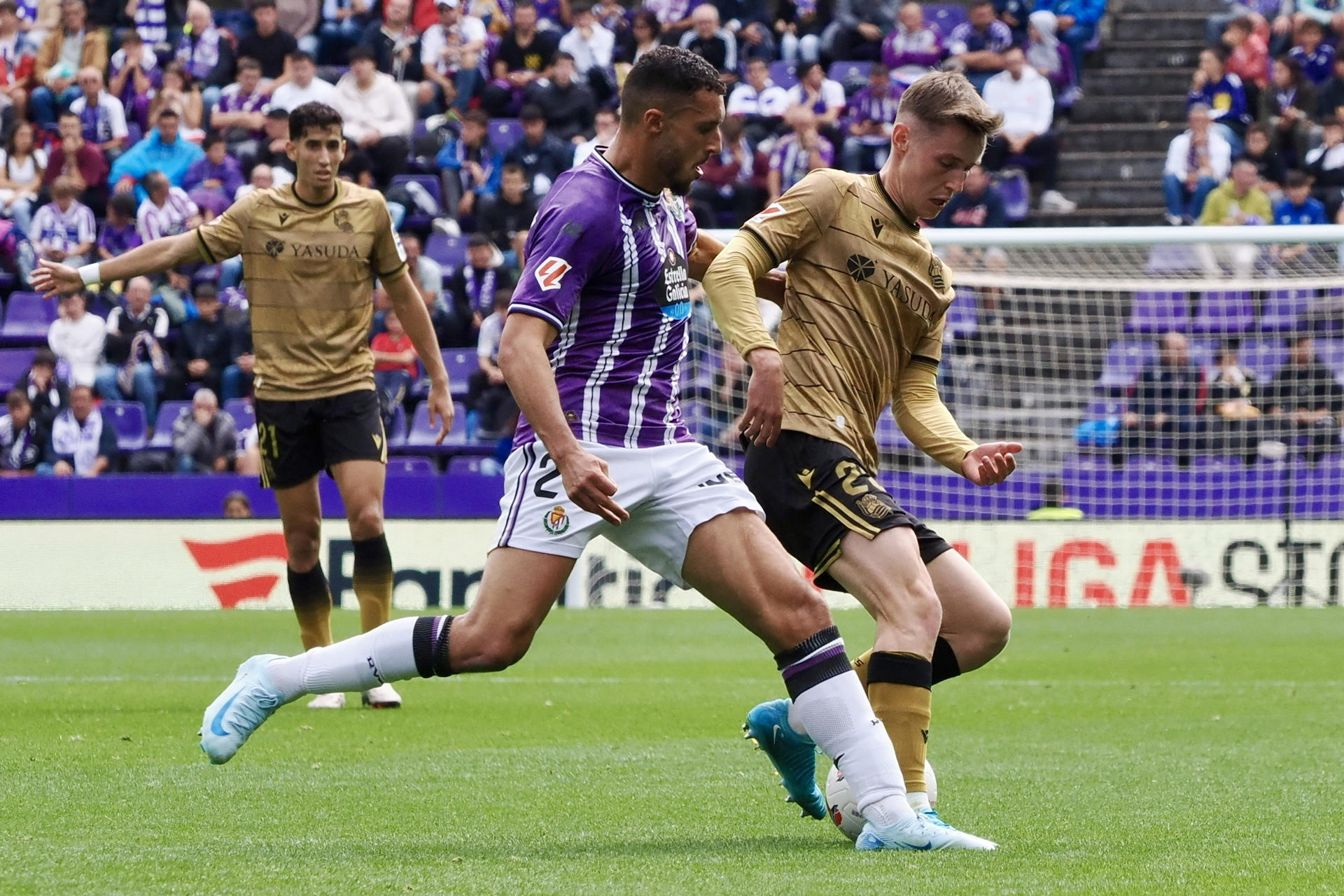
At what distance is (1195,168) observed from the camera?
60.5 ft

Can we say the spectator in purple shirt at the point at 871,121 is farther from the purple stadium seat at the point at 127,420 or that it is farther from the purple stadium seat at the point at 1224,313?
the purple stadium seat at the point at 127,420

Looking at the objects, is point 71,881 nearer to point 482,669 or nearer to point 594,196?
point 482,669

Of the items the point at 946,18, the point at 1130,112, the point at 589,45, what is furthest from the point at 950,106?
the point at 946,18

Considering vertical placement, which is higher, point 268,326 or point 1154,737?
point 268,326

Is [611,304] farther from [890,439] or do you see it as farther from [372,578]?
[890,439]

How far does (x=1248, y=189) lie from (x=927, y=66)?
13.2ft

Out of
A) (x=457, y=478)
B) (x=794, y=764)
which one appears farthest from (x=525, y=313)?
(x=457, y=478)

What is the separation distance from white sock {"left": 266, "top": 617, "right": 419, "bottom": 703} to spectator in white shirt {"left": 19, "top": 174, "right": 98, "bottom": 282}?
14909 millimetres

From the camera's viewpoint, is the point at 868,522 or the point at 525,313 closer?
the point at 525,313

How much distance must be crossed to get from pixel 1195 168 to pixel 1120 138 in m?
2.28

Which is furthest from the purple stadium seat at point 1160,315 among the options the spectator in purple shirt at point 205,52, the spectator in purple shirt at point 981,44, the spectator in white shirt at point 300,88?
the spectator in purple shirt at point 205,52

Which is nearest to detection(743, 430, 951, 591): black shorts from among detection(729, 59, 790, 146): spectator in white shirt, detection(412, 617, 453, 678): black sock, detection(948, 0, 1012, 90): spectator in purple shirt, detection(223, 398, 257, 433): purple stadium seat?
detection(412, 617, 453, 678): black sock

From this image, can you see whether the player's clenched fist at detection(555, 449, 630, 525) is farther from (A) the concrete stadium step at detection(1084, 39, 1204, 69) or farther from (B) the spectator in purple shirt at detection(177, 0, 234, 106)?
(A) the concrete stadium step at detection(1084, 39, 1204, 69)

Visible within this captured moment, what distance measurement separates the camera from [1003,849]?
4.53m
